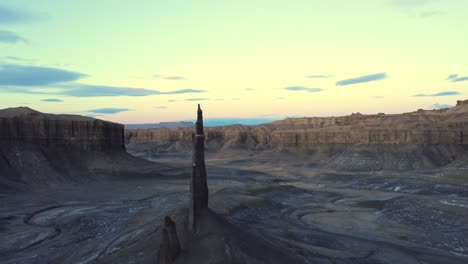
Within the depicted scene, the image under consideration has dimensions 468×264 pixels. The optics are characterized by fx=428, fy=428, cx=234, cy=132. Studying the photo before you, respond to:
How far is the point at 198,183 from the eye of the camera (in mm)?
22031

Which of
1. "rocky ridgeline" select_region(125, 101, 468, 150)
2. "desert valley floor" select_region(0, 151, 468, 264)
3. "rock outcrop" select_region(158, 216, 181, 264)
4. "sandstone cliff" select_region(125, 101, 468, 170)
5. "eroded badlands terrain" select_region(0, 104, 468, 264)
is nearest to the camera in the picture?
"rock outcrop" select_region(158, 216, 181, 264)

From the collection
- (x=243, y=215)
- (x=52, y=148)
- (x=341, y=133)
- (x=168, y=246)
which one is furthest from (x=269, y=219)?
(x=341, y=133)

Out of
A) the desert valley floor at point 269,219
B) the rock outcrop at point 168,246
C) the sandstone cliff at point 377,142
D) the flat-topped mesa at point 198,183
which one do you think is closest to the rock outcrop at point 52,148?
the desert valley floor at point 269,219

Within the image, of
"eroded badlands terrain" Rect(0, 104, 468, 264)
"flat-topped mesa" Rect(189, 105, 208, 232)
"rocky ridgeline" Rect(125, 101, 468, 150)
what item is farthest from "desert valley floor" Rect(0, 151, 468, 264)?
"rocky ridgeline" Rect(125, 101, 468, 150)

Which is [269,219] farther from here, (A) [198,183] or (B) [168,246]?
(B) [168,246]

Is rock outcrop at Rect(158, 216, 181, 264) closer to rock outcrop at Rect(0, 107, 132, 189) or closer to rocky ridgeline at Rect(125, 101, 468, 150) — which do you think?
rock outcrop at Rect(0, 107, 132, 189)

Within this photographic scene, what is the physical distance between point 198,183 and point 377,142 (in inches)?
2693

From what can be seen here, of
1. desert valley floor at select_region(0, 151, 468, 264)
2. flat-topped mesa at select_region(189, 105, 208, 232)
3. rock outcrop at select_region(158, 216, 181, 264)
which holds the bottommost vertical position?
desert valley floor at select_region(0, 151, 468, 264)

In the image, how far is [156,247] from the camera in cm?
2125

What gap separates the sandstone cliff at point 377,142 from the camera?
76.4m

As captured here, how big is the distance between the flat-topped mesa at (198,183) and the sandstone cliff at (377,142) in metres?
59.0

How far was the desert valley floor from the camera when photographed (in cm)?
2431

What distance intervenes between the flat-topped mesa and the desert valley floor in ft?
6.48

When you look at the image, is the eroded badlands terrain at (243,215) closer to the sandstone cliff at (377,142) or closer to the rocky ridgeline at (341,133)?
the sandstone cliff at (377,142)
